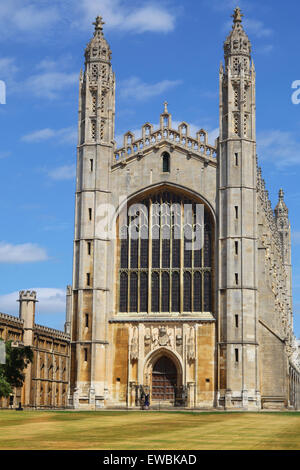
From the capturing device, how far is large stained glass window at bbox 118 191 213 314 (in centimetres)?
5356

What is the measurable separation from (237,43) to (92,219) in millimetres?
16314

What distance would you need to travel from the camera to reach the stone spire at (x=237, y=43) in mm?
55469

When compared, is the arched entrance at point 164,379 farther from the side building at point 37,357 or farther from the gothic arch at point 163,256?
the side building at point 37,357

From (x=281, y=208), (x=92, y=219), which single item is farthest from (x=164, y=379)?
(x=281, y=208)

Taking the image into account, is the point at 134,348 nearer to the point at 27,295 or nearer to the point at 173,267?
the point at 173,267

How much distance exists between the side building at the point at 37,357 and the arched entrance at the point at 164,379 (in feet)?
45.7

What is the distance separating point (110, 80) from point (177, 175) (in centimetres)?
881

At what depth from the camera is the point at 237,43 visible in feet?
183

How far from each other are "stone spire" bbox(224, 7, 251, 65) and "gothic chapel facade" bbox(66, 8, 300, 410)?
9 cm

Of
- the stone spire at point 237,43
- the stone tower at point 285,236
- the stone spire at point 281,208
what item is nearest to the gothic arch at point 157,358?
the stone spire at point 237,43

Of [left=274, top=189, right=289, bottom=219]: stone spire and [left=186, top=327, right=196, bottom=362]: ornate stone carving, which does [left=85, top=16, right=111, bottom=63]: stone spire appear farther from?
[left=274, top=189, right=289, bottom=219]: stone spire

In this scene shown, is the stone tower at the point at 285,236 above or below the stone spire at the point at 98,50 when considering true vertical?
below
